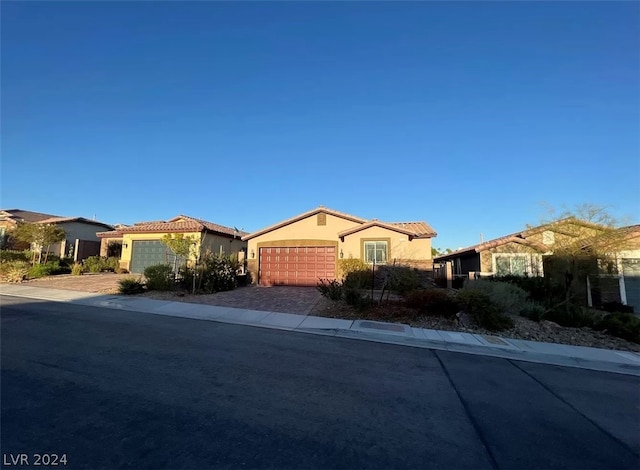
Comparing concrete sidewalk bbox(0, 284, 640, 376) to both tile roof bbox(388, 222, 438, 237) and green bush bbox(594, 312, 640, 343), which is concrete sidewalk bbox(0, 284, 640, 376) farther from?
tile roof bbox(388, 222, 438, 237)

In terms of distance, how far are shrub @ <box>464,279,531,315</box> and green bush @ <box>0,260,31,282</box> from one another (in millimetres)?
22348

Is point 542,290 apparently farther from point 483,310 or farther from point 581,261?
point 483,310

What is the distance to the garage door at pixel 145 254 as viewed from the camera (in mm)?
24859

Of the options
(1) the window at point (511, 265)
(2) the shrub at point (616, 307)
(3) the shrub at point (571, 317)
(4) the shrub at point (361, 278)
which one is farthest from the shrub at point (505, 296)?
(1) the window at point (511, 265)

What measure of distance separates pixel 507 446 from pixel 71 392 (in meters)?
5.55

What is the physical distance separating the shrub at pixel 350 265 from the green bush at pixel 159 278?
887 cm

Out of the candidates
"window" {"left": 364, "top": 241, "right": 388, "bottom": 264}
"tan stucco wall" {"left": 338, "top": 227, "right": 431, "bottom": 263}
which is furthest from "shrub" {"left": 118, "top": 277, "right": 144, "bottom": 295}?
"window" {"left": 364, "top": 241, "right": 388, "bottom": 264}

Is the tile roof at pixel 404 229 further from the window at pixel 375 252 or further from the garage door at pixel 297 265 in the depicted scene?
the garage door at pixel 297 265

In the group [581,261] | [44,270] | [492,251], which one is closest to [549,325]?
[581,261]

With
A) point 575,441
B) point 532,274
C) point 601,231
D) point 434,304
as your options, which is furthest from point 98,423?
point 532,274

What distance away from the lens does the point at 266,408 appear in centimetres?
455

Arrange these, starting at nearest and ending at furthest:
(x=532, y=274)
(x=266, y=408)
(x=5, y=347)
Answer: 1. (x=266, y=408)
2. (x=5, y=347)
3. (x=532, y=274)

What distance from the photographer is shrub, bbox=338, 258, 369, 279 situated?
1936 centimetres

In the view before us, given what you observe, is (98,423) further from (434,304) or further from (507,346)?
(434,304)
